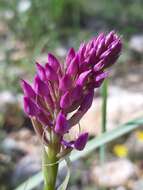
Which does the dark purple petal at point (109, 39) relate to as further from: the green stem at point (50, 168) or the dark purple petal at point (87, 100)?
the green stem at point (50, 168)

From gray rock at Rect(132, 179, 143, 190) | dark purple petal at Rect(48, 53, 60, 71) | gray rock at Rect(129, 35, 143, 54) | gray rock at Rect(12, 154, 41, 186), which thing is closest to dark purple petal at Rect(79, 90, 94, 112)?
dark purple petal at Rect(48, 53, 60, 71)

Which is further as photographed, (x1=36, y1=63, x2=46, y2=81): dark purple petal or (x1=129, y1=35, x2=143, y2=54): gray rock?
(x1=129, y1=35, x2=143, y2=54): gray rock

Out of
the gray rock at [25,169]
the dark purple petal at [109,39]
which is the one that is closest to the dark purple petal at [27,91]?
the dark purple petal at [109,39]

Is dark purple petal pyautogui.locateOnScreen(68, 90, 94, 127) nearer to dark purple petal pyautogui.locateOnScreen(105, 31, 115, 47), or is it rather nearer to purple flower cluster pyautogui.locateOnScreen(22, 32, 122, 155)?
purple flower cluster pyautogui.locateOnScreen(22, 32, 122, 155)

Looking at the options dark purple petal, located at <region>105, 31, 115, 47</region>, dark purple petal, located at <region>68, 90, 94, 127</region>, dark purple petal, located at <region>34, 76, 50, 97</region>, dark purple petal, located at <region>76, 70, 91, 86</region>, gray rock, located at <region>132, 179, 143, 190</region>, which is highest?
gray rock, located at <region>132, 179, 143, 190</region>

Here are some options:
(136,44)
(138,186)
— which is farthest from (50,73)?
(136,44)

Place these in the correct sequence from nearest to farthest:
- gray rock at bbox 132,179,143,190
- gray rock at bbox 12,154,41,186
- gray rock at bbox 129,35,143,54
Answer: gray rock at bbox 132,179,143,190, gray rock at bbox 12,154,41,186, gray rock at bbox 129,35,143,54

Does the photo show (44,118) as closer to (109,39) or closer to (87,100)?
(87,100)

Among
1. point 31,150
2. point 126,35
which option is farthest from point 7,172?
point 126,35
